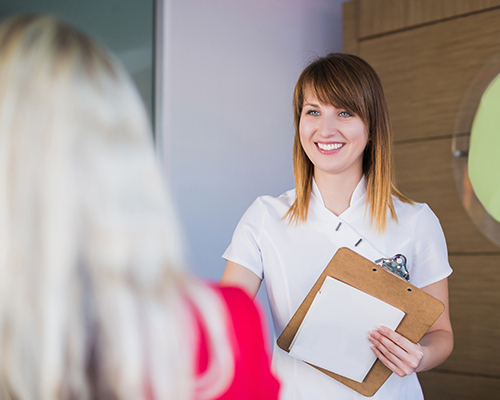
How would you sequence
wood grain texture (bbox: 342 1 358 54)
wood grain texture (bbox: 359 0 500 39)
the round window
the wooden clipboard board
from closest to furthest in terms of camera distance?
the wooden clipboard board < the round window < wood grain texture (bbox: 359 0 500 39) < wood grain texture (bbox: 342 1 358 54)

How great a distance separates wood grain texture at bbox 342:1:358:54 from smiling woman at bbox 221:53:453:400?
1279mm

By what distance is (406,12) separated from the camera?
2334mm

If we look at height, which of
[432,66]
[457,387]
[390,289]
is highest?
[432,66]

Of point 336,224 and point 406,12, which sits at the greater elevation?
point 406,12

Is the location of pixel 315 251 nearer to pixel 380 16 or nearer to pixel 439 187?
pixel 439 187

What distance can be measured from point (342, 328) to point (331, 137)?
1.44 ft

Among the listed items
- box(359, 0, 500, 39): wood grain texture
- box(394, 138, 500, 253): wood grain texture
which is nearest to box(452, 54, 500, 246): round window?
box(394, 138, 500, 253): wood grain texture

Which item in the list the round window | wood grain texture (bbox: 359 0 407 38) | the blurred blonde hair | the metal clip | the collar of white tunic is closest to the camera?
the blurred blonde hair

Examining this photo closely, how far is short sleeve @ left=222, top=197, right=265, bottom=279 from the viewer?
1.24 m

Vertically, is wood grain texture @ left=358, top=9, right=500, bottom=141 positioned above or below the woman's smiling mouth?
above

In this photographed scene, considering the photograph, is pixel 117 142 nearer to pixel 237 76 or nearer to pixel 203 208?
pixel 203 208

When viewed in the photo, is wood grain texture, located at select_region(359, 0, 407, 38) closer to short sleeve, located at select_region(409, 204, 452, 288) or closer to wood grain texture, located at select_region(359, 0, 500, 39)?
wood grain texture, located at select_region(359, 0, 500, 39)

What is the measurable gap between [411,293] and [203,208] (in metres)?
1.28

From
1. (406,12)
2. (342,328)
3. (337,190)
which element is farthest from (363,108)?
(406,12)
